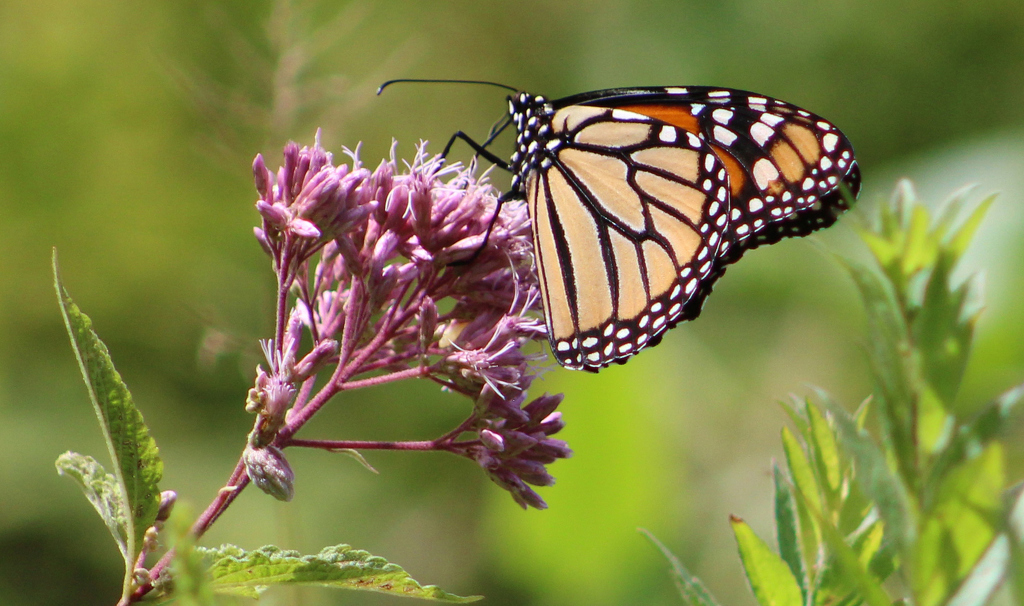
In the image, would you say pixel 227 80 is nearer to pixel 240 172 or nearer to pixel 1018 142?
pixel 240 172

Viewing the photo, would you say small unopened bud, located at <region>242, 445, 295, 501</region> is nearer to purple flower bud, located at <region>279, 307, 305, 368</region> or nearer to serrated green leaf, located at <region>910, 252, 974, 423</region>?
purple flower bud, located at <region>279, 307, 305, 368</region>

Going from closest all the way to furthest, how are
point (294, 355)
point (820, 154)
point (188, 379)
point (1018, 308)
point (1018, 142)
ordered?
point (294, 355) < point (820, 154) < point (1018, 308) < point (1018, 142) < point (188, 379)

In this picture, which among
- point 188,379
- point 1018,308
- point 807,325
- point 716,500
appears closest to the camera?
point 1018,308

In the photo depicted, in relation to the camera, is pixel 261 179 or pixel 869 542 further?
pixel 261 179

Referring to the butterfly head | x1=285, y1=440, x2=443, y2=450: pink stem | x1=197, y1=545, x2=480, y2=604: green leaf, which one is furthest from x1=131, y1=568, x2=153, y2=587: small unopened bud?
the butterfly head

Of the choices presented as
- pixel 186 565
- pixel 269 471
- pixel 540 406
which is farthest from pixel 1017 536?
pixel 540 406

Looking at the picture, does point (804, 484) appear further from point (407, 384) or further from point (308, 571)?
point (407, 384)

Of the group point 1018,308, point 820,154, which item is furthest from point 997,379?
point 820,154
